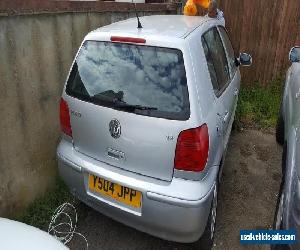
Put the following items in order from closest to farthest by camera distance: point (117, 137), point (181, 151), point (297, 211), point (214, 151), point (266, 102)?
point (297, 211), point (181, 151), point (117, 137), point (214, 151), point (266, 102)

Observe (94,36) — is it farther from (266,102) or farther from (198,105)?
(266,102)

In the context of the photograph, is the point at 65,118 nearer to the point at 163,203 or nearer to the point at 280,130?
the point at 163,203

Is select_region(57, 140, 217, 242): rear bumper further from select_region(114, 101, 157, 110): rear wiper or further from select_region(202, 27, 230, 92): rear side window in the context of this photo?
select_region(202, 27, 230, 92): rear side window

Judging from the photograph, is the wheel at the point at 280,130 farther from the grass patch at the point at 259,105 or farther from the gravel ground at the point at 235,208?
the grass patch at the point at 259,105

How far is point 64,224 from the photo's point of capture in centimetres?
341

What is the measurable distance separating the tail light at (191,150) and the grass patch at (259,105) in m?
3.39

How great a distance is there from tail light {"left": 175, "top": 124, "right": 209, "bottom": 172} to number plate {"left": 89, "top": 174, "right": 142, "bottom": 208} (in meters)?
0.41

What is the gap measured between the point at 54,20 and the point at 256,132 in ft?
11.9

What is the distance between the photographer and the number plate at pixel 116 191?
2.63 metres

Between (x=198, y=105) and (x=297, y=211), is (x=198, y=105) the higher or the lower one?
the higher one

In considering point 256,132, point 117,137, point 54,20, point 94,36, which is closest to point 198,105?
point 117,137

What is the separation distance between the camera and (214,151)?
113 inches

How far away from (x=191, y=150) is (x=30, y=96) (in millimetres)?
1679

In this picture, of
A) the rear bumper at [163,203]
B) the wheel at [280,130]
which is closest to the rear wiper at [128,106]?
the rear bumper at [163,203]
